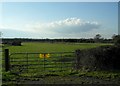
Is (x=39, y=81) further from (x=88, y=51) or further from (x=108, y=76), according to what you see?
(x=88, y=51)

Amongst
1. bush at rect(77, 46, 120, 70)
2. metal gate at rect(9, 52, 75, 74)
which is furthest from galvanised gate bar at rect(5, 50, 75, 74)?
bush at rect(77, 46, 120, 70)

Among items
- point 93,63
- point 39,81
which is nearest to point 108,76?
point 93,63

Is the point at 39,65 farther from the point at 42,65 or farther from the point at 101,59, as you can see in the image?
the point at 101,59

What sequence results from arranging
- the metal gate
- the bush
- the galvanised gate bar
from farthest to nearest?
the metal gate, the galvanised gate bar, the bush

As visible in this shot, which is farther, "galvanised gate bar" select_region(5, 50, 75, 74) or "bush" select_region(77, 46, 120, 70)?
"galvanised gate bar" select_region(5, 50, 75, 74)

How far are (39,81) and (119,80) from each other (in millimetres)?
3450

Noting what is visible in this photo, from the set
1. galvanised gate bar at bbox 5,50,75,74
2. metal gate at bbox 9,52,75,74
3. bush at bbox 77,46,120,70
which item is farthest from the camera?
metal gate at bbox 9,52,75,74

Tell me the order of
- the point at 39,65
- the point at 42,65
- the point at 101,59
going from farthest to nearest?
the point at 42,65, the point at 39,65, the point at 101,59

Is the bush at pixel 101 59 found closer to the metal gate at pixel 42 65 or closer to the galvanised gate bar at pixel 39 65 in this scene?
the galvanised gate bar at pixel 39 65

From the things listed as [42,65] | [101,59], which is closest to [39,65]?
[42,65]

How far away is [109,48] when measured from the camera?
1661 centimetres

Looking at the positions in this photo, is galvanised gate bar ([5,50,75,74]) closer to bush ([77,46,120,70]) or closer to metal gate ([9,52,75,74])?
metal gate ([9,52,75,74])

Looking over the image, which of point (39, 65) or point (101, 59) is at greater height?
point (101, 59)

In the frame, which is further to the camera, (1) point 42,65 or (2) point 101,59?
(1) point 42,65
